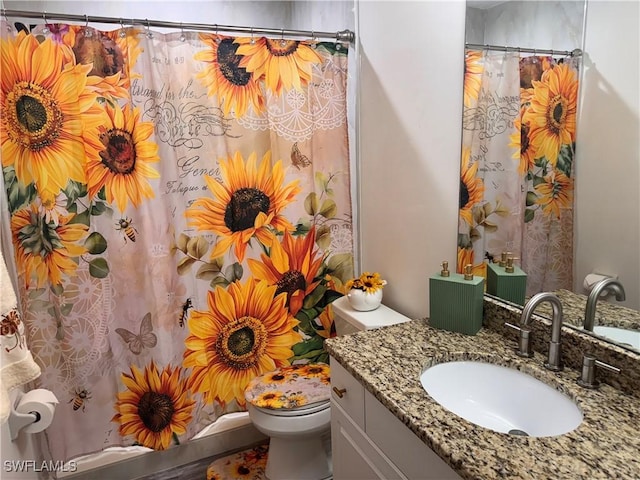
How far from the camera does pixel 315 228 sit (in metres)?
2.12

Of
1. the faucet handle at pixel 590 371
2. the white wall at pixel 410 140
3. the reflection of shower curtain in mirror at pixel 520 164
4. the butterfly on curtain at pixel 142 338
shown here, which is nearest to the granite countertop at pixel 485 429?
the faucet handle at pixel 590 371

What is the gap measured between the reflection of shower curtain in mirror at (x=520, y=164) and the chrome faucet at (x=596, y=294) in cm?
8

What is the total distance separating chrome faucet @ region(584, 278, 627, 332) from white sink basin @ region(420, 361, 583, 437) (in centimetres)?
22

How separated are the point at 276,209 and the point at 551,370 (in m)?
1.30

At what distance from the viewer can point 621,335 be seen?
43.0 inches

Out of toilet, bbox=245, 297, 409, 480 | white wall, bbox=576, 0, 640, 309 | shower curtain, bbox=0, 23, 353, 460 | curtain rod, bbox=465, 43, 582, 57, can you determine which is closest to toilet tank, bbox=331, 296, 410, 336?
toilet, bbox=245, 297, 409, 480

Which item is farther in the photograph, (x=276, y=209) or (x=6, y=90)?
(x=276, y=209)

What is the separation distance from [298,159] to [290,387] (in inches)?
41.4

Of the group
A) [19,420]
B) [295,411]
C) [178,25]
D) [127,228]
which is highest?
[178,25]

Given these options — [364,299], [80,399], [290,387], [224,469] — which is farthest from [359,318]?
[80,399]

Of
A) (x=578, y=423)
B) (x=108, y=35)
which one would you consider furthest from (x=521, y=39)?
(x=108, y=35)

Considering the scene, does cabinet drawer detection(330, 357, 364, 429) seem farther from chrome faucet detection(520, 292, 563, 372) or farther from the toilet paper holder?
the toilet paper holder

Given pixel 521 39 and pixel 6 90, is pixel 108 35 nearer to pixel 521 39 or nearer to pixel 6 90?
pixel 6 90

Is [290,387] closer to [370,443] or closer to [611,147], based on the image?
[370,443]
